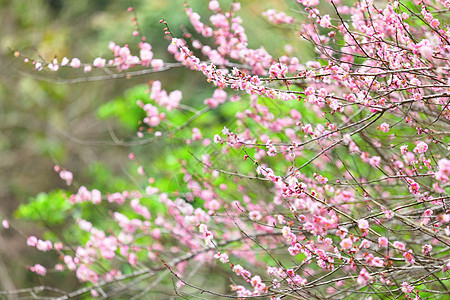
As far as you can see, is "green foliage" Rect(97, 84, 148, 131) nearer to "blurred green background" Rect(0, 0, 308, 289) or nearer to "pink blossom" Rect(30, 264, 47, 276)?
"blurred green background" Rect(0, 0, 308, 289)

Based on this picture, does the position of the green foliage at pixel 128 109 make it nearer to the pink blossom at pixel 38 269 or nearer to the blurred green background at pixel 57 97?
the blurred green background at pixel 57 97

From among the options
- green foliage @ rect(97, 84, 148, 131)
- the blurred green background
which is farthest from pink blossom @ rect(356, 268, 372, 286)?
the blurred green background

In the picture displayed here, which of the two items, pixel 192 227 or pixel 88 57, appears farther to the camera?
pixel 88 57

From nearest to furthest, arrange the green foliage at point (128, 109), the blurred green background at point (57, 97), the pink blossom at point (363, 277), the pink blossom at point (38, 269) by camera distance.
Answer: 1. the pink blossom at point (363, 277)
2. the pink blossom at point (38, 269)
3. the green foliage at point (128, 109)
4. the blurred green background at point (57, 97)

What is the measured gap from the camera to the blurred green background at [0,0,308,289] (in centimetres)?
743

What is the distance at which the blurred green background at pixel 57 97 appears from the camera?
7430 millimetres

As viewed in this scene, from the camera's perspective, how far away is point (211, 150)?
12.1 ft

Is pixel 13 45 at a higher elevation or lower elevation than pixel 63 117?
higher

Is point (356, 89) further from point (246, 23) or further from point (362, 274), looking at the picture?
point (246, 23)

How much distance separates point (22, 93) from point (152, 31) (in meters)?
2.47

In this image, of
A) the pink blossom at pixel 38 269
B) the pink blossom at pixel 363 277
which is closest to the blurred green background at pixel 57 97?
the pink blossom at pixel 38 269

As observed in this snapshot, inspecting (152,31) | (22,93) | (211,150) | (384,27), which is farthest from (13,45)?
(384,27)

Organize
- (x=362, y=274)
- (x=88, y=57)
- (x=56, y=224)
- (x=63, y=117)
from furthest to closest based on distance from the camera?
(x=63, y=117), (x=88, y=57), (x=56, y=224), (x=362, y=274)

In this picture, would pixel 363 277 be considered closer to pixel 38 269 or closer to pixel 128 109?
pixel 38 269
